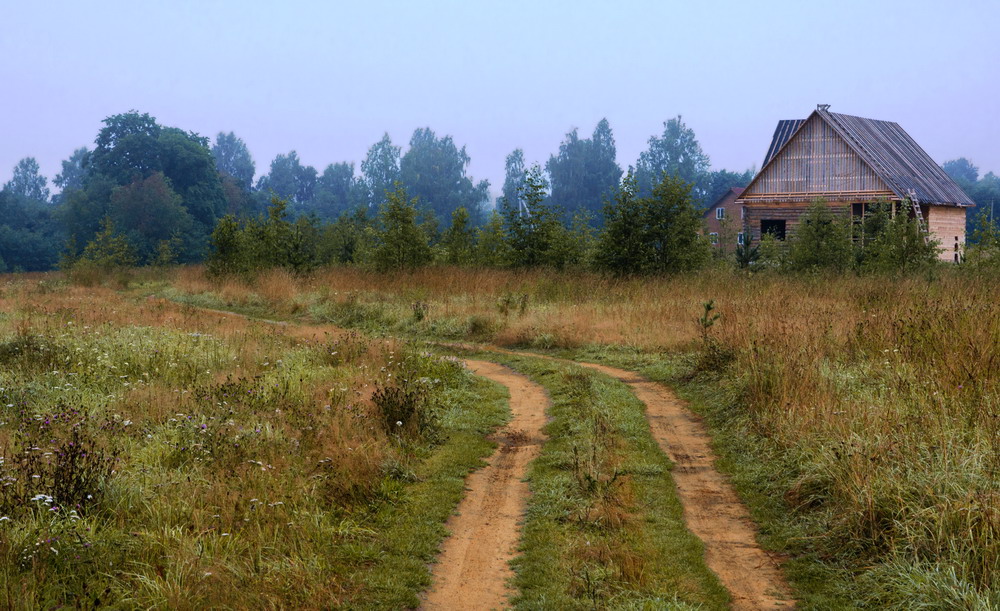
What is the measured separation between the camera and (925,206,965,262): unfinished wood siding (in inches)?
1417

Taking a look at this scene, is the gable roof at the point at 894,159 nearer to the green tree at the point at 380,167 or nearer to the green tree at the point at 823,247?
the green tree at the point at 823,247

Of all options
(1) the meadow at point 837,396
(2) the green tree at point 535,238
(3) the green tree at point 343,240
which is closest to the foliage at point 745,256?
(2) the green tree at point 535,238

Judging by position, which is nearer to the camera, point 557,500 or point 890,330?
point 557,500

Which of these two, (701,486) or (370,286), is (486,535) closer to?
(701,486)

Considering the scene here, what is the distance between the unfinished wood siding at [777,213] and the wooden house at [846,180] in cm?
5

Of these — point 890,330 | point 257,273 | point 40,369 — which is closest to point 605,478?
point 890,330

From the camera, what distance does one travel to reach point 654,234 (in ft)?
83.5

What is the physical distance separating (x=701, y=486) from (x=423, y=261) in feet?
74.2

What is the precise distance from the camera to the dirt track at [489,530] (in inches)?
213

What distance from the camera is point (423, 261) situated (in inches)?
1159

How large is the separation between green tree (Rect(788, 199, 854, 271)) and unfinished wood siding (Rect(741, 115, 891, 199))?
9940 mm

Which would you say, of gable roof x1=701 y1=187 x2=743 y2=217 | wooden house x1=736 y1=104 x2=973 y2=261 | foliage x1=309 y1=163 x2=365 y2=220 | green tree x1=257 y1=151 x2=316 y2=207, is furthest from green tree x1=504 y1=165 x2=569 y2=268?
green tree x1=257 y1=151 x2=316 y2=207

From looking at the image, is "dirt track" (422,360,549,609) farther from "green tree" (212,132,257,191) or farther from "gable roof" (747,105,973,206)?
"green tree" (212,132,257,191)

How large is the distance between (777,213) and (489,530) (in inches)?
1410
